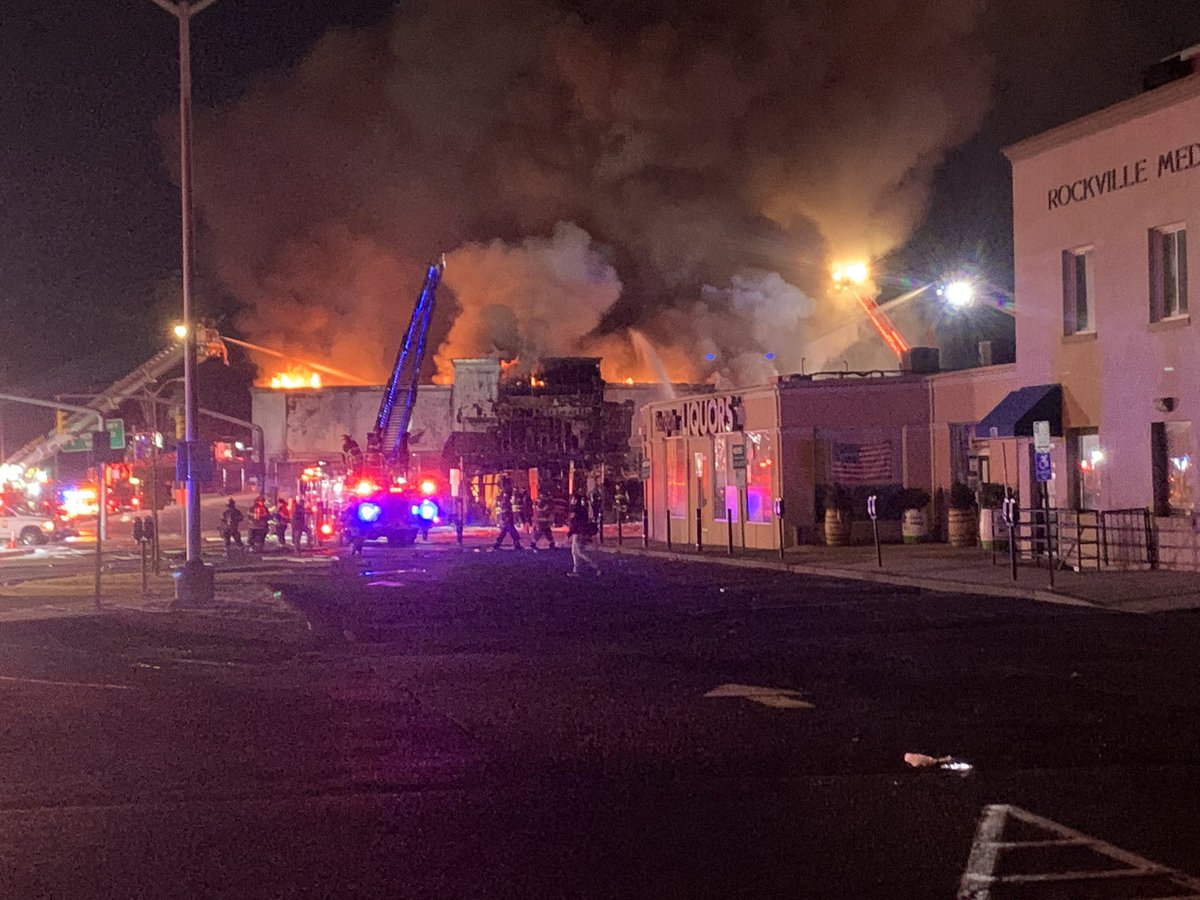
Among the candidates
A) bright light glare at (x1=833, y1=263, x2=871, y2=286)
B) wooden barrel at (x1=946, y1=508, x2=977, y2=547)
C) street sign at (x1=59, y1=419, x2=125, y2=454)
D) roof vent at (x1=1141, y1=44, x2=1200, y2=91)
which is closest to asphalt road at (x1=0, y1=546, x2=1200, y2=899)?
roof vent at (x1=1141, y1=44, x2=1200, y2=91)

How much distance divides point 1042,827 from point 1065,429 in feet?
53.0

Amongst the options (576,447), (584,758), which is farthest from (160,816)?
(576,447)

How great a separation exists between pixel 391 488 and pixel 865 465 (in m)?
12.8

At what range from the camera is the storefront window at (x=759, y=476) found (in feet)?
97.3

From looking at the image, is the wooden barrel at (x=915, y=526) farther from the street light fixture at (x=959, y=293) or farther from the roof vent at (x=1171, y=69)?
the street light fixture at (x=959, y=293)

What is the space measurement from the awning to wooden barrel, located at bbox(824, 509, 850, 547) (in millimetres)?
6737

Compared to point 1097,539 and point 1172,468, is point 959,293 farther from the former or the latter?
point 1097,539

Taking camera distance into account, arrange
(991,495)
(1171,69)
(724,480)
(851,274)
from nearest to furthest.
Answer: (1171,69), (991,495), (724,480), (851,274)

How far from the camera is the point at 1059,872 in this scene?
5.48m

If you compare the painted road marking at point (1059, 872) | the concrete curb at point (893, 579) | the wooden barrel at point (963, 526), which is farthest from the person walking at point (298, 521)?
the painted road marking at point (1059, 872)

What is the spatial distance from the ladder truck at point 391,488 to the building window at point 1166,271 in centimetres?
2004

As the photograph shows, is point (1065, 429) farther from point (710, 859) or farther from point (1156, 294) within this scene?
point (710, 859)

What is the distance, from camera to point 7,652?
557 inches

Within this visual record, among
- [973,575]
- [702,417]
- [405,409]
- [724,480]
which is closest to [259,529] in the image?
[405,409]
